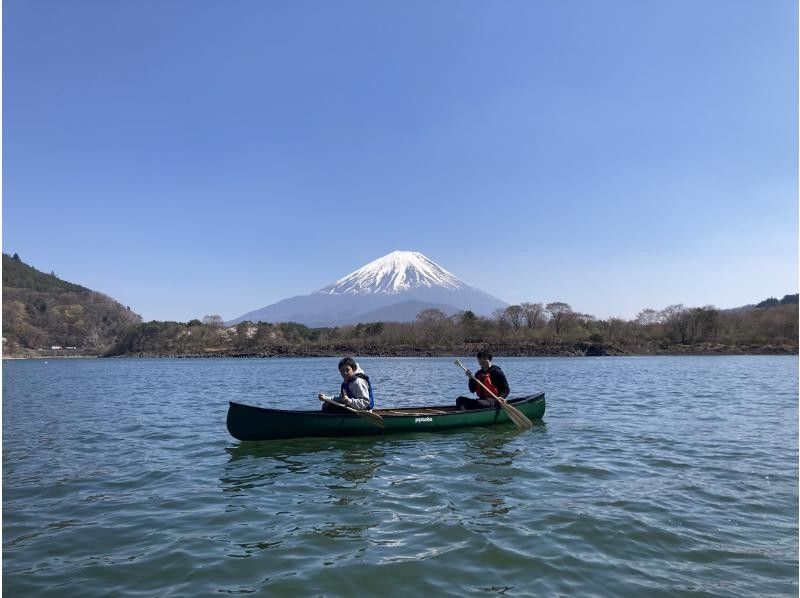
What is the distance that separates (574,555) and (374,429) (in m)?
8.39

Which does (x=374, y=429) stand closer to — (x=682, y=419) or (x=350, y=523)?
(x=350, y=523)

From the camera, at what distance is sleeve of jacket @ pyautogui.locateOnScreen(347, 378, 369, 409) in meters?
14.5

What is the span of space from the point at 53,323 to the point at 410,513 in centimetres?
20494

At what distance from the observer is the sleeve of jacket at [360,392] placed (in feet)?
47.7

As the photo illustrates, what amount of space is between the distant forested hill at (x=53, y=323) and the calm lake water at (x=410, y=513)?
171844 mm

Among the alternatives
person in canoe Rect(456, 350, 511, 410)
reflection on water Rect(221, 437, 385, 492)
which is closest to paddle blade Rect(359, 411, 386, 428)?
reflection on water Rect(221, 437, 385, 492)

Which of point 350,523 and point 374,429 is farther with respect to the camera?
point 374,429

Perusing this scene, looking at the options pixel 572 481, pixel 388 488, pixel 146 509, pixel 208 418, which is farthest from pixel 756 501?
pixel 208 418

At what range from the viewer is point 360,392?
14719 millimetres

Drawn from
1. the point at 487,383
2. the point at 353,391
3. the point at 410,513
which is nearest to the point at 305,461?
the point at 353,391

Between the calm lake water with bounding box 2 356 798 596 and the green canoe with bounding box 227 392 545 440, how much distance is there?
325 mm

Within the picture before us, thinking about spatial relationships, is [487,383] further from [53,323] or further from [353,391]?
[53,323]

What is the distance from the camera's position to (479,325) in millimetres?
126312

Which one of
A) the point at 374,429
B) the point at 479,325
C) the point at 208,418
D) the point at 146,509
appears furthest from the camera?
the point at 479,325
